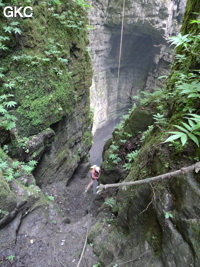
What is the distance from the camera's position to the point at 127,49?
21.5 meters

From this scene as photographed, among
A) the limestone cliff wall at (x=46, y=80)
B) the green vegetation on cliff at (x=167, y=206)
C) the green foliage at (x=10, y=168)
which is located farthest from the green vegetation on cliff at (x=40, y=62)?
the green vegetation on cliff at (x=167, y=206)

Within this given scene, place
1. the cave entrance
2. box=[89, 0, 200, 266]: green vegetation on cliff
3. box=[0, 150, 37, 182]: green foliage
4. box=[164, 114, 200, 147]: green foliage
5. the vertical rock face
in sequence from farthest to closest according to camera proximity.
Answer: the cave entrance
the vertical rock face
box=[0, 150, 37, 182]: green foliage
box=[89, 0, 200, 266]: green vegetation on cliff
box=[164, 114, 200, 147]: green foliage

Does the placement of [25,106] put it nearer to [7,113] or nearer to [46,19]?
[7,113]

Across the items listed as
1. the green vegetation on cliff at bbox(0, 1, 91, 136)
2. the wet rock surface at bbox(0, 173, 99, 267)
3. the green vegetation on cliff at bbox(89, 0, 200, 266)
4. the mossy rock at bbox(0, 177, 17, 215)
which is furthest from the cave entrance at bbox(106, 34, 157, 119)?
the mossy rock at bbox(0, 177, 17, 215)

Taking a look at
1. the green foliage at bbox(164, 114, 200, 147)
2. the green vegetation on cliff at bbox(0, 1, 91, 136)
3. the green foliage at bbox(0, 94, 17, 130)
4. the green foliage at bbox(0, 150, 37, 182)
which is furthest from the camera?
the green vegetation on cliff at bbox(0, 1, 91, 136)

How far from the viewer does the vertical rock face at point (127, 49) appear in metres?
16.2

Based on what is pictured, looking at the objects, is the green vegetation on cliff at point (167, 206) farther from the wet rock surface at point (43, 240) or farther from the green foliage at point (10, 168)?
the green foliage at point (10, 168)

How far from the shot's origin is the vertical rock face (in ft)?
53.2

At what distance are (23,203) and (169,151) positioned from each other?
3.25 meters

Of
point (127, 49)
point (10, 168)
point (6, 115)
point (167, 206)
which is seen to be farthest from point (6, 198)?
point (127, 49)

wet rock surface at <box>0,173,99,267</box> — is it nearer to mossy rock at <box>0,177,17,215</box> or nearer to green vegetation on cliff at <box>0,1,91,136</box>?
mossy rock at <box>0,177,17,215</box>

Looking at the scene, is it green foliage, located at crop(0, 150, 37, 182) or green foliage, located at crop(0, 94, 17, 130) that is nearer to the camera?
green foliage, located at crop(0, 150, 37, 182)

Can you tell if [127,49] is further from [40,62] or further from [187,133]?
[187,133]

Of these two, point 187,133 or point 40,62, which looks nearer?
point 187,133
